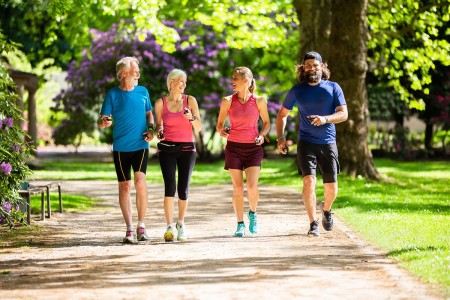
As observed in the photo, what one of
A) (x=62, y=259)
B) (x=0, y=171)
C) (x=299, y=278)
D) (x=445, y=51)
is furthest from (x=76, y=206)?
(x=445, y=51)

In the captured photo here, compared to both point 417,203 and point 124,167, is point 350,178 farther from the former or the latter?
point 124,167

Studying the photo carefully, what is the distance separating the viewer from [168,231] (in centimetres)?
1176

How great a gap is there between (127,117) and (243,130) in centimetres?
139

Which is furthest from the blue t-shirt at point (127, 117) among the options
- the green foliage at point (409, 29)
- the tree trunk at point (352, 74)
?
the green foliage at point (409, 29)

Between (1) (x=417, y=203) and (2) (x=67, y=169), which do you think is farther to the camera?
(2) (x=67, y=169)

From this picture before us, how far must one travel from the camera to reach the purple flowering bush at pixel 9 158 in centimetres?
1286

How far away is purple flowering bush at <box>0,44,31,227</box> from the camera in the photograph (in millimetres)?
12859

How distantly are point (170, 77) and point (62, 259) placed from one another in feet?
8.53

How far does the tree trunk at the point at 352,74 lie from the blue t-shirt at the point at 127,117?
1180 centimetres

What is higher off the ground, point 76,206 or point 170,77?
point 170,77

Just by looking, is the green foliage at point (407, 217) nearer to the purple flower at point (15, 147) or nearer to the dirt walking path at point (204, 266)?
the dirt walking path at point (204, 266)

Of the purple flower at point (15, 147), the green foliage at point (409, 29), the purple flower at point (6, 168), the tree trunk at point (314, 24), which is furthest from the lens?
the tree trunk at point (314, 24)

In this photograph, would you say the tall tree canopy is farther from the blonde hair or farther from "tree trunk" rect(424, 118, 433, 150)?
the blonde hair

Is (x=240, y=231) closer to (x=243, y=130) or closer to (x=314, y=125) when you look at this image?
(x=243, y=130)
